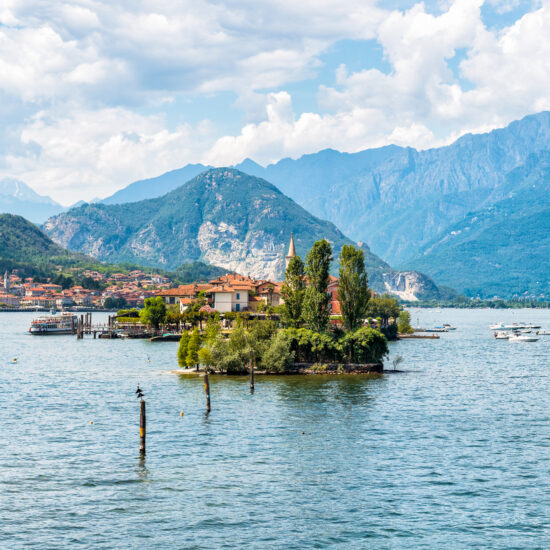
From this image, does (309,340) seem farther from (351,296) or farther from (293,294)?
(293,294)

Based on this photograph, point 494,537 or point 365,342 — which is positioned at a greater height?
point 365,342

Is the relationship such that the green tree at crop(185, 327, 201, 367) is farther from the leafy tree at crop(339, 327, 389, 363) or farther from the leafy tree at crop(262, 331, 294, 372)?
the leafy tree at crop(339, 327, 389, 363)

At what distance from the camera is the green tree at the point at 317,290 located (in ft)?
352

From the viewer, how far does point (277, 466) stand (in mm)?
52000

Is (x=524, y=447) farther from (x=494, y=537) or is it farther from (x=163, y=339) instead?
(x=163, y=339)

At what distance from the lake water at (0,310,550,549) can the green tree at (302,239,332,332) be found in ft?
49.7

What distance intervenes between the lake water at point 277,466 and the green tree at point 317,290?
49.7 ft

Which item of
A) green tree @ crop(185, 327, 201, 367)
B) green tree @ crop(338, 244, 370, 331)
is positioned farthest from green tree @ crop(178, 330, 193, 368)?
green tree @ crop(338, 244, 370, 331)

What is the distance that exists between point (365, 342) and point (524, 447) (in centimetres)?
4546

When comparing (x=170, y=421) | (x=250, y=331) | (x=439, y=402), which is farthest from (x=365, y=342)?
(x=170, y=421)

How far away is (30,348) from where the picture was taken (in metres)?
157

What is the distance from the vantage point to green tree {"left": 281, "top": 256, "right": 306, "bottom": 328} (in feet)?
369

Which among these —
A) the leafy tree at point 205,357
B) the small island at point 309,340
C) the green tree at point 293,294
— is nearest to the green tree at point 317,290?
the small island at point 309,340

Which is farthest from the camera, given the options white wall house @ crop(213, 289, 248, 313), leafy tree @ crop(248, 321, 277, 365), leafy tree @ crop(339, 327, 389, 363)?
white wall house @ crop(213, 289, 248, 313)
